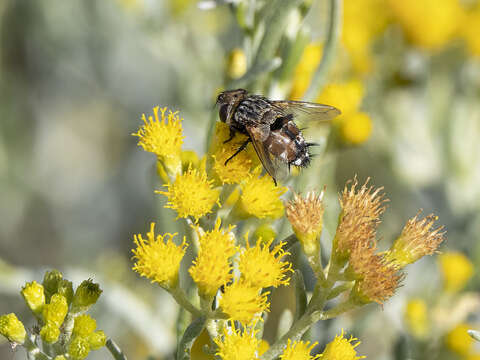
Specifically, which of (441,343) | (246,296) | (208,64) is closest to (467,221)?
(441,343)

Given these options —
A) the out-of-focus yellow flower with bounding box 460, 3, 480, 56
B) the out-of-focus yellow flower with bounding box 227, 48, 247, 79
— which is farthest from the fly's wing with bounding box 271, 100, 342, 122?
the out-of-focus yellow flower with bounding box 460, 3, 480, 56

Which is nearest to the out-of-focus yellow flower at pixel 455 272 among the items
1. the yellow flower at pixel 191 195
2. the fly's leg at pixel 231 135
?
the fly's leg at pixel 231 135

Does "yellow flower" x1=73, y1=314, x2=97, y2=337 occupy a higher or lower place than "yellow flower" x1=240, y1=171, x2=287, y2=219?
lower

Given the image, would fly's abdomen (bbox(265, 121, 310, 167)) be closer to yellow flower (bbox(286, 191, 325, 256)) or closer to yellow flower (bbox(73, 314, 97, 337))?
yellow flower (bbox(286, 191, 325, 256))

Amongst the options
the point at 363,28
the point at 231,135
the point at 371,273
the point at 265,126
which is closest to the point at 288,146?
the point at 265,126

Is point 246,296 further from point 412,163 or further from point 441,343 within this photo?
point 412,163
